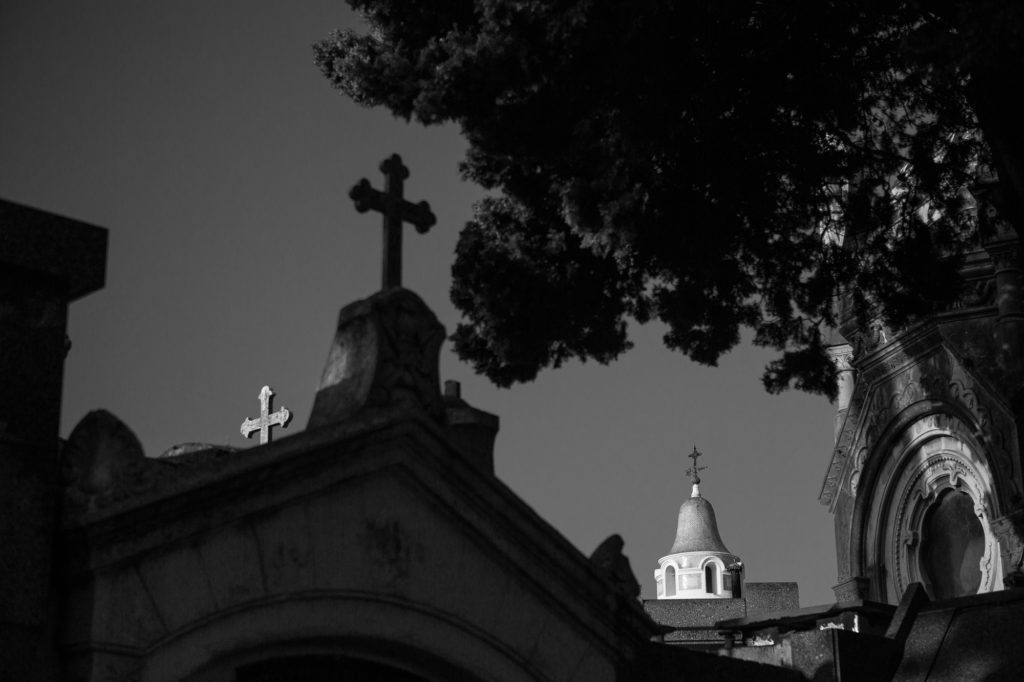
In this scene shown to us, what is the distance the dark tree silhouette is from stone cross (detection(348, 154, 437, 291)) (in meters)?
5.18

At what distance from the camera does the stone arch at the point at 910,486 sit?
733 inches

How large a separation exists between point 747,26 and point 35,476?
9.30 meters

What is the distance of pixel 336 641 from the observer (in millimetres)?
6402

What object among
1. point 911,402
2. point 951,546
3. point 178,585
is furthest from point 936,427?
point 178,585

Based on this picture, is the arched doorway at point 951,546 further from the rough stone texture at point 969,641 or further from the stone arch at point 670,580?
the stone arch at point 670,580

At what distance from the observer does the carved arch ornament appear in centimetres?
1861

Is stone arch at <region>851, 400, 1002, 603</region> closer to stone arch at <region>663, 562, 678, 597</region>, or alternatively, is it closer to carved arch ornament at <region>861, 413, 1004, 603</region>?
carved arch ornament at <region>861, 413, 1004, 603</region>

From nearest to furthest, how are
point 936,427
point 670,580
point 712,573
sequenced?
point 936,427, point 712,573, point 670,580

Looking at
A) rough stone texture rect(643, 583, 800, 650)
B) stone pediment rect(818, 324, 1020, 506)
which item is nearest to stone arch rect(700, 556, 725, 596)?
rough stone texture rect(643, 583, 800, 650)

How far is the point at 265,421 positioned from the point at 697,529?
3503 centimetres

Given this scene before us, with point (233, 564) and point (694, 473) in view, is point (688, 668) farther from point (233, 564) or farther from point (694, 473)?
point (694, 473)

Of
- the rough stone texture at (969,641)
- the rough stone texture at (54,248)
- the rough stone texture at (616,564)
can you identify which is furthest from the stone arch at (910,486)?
the rough stone texture at (54,248)

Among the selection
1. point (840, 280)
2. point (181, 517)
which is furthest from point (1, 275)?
point (840, 280)

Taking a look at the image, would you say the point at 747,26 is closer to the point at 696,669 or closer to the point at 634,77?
the point at 634,77
